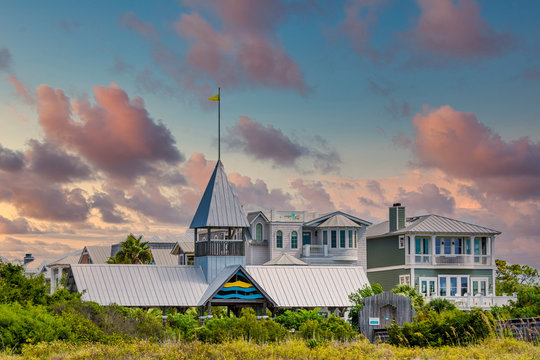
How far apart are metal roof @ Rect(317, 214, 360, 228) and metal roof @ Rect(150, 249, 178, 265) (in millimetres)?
20698

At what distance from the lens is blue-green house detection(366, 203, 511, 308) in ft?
209

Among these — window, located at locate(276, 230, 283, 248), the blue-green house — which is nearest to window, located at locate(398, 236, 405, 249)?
the blue-green house

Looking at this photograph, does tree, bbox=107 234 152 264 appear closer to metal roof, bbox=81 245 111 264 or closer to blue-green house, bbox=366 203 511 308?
metal roof, bbox=81 245 111 264

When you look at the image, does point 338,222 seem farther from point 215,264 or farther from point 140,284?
point 140,284

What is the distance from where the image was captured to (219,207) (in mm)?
41500

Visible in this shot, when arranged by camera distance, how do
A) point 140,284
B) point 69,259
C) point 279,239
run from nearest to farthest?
point 140,284 < point 279,239 < point 69,259

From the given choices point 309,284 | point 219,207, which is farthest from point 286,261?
point 219,207

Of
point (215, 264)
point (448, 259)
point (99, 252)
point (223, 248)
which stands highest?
point (99, 252)

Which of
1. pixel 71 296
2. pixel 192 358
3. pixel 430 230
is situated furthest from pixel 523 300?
pixel 192 358

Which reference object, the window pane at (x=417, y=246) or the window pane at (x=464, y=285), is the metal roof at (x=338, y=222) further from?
the window pane at (x=464, y=285)

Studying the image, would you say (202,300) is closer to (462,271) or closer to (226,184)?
(226,184)

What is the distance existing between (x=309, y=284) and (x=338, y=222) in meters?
28.2

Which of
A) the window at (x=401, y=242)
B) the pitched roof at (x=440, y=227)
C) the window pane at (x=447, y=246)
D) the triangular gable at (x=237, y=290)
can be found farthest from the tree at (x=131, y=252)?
the triangular gable at (x=237, y=290)

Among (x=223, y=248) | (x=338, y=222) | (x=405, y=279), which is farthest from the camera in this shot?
(x=338, y=222)
